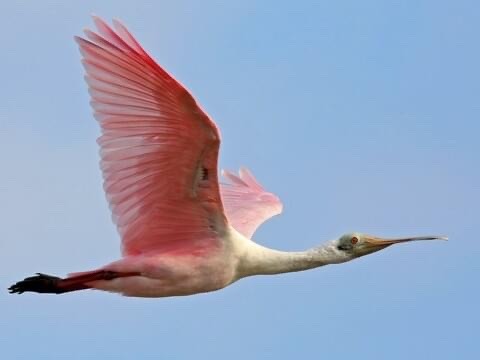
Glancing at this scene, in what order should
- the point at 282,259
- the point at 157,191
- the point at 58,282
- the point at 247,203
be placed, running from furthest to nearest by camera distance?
the point at 247,203
the point at 282,259
the point at 58,282
the point at 157,191

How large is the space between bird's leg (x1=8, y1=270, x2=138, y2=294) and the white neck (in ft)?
3.62

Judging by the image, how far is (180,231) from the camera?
16.1m

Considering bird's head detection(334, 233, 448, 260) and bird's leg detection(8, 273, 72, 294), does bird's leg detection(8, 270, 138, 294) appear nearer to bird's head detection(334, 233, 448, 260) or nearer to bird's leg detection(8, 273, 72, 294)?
bird's leg detection(8, 273, 72, 294)

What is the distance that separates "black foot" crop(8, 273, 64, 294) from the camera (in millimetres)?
16234

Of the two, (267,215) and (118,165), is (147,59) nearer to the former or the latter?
(118,165)

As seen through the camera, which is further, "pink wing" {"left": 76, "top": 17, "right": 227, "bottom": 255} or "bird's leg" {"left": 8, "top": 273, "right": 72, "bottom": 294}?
"bird's leg" {"left": 8, "top": 273, "right": 72, "bottom": 294}

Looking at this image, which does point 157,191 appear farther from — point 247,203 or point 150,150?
point 247,203

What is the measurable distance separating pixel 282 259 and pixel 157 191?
1.52 metres

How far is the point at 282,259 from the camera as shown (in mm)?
16578

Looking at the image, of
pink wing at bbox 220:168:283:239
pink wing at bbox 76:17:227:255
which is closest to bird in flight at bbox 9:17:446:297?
pink wing at bbox 76:17:227:255

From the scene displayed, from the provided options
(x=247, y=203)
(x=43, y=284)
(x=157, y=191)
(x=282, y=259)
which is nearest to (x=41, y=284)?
(x=43, y=284)

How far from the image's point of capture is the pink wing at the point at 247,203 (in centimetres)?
1892

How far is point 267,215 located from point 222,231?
3191mm

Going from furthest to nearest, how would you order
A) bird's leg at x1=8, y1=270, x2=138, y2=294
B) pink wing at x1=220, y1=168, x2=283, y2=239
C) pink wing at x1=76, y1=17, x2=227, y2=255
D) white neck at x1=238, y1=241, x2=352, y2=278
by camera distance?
1. pink wing at x1=220, y1=168, x2=283, y2=239
2. white neck at x1=238, y1=241, x2=352, y2=278
3. bird's leg at x1=8, y1=270, x2=138, y2=294
4. pink wing at x1=76, y1=17, x2=227, y2=255
